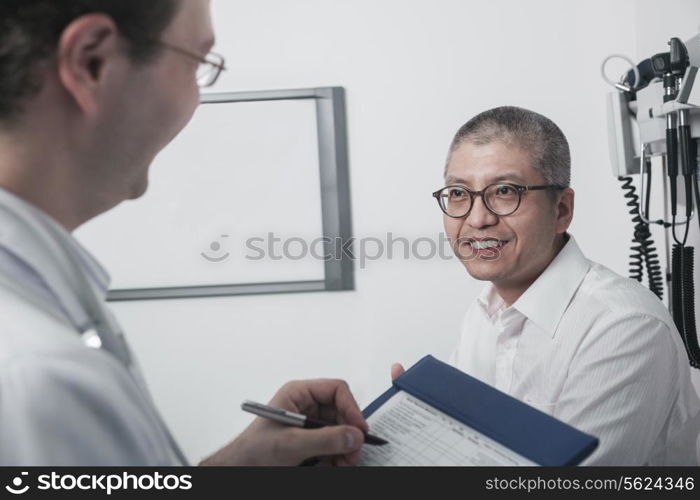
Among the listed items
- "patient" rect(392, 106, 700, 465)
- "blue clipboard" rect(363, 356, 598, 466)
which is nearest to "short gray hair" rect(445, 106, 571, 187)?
"patient" rect(392, 106, 700, 465)

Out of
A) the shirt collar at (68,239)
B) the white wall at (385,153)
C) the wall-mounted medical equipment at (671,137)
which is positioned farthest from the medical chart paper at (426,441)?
the white wall at (385,153)

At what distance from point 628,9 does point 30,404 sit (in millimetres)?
2111

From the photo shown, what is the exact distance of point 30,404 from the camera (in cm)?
36

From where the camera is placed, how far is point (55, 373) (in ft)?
1.19

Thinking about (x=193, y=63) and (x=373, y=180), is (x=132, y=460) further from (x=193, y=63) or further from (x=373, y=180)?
(x=373, y=180)

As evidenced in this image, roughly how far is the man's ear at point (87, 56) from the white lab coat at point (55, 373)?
0.30ft

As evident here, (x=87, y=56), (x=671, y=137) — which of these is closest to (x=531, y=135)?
(x=671, y=137)

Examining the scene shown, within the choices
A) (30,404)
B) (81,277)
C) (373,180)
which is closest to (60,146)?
(81,277)

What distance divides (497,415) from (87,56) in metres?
0.51

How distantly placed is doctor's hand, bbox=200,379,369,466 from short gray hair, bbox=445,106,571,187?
0.62 m

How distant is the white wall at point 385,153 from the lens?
78.7 inches

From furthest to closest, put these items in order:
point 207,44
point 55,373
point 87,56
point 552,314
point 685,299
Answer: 1. point 685,299
2. point 552,314
3. point 207,44
4. point 87,56
5. point 55,373

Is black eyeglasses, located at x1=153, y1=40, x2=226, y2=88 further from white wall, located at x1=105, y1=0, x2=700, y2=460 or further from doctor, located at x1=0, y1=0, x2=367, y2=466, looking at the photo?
white wall, located at x1=105, y1=0, x2=700, y2=460

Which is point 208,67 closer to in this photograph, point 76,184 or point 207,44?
point 207,44
